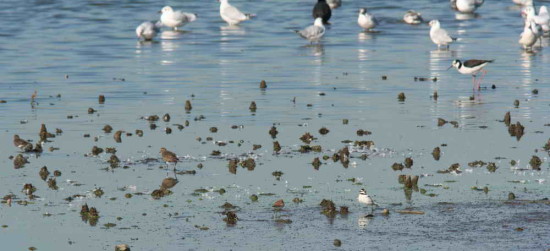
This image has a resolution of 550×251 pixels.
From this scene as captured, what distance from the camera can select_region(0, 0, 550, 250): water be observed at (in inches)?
482

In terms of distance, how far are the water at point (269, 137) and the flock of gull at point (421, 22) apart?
1.56 feet

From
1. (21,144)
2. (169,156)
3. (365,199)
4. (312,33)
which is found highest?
(365,199)

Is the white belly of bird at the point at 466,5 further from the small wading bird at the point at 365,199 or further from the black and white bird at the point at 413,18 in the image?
the small wading bird at the point at 365,199

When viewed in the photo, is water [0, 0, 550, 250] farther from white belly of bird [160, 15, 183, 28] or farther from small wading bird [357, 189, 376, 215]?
white belly of bird [160, 15, 183, 28]

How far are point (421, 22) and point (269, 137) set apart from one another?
2820 centimetres

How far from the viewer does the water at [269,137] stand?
482 inches

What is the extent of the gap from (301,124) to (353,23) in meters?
27.5

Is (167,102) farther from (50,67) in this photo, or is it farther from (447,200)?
(447,200)

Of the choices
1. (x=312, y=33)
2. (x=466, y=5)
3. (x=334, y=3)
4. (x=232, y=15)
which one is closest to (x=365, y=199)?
(x=312, y=33)

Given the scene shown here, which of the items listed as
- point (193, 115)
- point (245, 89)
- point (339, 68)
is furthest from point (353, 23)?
point (193, 115)

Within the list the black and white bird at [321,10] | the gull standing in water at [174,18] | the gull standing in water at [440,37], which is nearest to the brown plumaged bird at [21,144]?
the gull standing in water at [440,37]

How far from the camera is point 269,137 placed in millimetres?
18469

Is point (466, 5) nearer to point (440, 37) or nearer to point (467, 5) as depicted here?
point (467, 5)

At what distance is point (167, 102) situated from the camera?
23.2 metres
